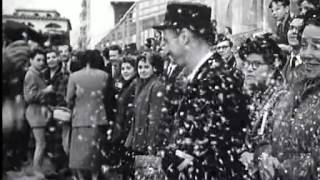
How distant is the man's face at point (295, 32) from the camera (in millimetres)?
3104

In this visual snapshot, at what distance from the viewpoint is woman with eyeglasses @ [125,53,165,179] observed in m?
2.93

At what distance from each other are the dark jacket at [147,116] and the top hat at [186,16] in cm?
28

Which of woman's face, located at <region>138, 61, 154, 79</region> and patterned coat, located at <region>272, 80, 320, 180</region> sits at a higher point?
woman's face, located at <region>138, 61, 154, 79</region>

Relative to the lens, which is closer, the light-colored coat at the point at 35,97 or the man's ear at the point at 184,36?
the light-colored coat at the point at 35,97

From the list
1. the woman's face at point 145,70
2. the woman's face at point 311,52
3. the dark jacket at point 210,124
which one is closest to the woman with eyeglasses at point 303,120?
the woman's face at point 311,52

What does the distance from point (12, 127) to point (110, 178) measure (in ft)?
1.76

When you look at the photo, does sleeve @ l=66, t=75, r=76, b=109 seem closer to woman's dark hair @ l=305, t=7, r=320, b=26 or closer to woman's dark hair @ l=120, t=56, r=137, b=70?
woman's dark hair @ l=120, t=56, r=137, b=70

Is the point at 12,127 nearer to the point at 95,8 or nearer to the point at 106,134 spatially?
the point at 106,134

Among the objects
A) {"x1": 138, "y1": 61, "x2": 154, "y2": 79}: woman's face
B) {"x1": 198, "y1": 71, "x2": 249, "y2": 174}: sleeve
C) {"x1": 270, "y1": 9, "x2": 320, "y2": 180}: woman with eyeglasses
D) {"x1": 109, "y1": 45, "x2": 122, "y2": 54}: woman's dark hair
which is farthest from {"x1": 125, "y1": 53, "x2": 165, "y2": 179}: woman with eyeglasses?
{"x1": 270, "y1": 9, "x2": 320, "y2": 180}: woman with eyeglasses

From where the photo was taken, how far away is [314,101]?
10.2ft

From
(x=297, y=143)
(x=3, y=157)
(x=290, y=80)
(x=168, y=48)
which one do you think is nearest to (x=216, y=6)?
(x=168, y=48)

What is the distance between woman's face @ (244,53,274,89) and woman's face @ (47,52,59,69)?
961 mm

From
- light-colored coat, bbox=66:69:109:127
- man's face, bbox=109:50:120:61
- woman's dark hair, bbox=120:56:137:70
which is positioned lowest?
light-colored coat, bbox=66:69:109:127

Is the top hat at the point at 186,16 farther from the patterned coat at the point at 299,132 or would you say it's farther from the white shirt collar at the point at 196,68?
the patterned coat at the point at 299,132
